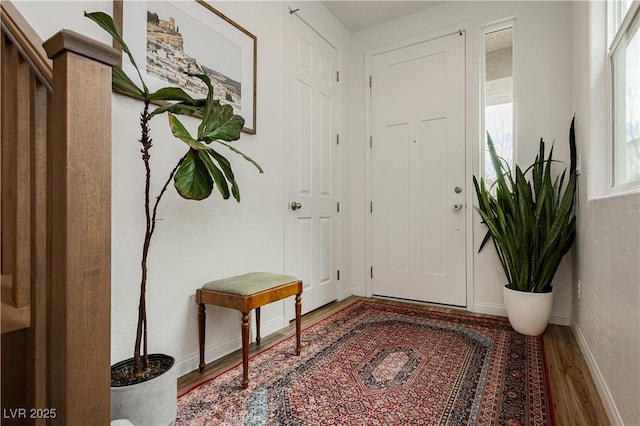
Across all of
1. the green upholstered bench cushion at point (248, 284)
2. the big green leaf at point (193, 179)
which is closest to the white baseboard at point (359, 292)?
the green upholstered bench cushion at point (248, 284)

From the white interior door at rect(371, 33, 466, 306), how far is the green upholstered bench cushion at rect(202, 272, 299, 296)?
164 centimetres

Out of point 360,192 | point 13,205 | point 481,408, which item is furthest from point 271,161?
point 481,408

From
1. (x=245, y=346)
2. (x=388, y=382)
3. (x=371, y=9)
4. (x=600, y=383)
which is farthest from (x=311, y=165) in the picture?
(x=600, y=383)

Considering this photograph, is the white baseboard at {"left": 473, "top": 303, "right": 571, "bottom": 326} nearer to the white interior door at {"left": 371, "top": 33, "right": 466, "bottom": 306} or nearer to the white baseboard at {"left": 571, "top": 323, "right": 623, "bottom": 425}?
the white interior door at {"left": 371, "top": 33, "right": 466, "bottom": 306}

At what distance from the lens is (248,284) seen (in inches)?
74.3

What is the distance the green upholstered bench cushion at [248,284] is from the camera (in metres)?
1.80

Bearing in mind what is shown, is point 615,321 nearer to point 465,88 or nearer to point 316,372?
point 316,372

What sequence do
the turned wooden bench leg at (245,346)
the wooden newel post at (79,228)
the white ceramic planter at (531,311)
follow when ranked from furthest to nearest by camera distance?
the white ceramic planter at (531,311), the turned wooden bench leg at (245,346), the wooden newel post at (79,228)

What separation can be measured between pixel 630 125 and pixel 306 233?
2126 millimetres

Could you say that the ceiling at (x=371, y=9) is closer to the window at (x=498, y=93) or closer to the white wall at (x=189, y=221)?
the white wall at (x=189, y=221)

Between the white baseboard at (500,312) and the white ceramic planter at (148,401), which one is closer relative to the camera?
the white ceramic planter at (148,401)

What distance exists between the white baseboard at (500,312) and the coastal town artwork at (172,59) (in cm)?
262

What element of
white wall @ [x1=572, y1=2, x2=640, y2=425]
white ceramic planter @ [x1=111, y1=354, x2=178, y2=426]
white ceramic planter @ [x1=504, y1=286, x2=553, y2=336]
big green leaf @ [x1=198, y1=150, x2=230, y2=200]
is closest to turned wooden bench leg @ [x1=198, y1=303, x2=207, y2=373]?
white ceramic planter @ [x1=111, y1=354, x2=178, y2=426]

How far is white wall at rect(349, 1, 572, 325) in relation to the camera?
2.70m
